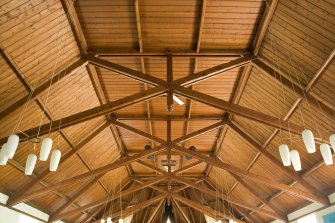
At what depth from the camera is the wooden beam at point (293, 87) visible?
21.9 feet

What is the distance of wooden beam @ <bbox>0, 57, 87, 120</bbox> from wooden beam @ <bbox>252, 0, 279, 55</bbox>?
14.9ft

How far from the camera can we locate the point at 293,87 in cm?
716

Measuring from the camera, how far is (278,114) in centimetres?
852

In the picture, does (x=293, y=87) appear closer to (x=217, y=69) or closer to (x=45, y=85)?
(x=217, y=69)

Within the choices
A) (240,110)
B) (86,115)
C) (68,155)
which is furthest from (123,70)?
(68,155)

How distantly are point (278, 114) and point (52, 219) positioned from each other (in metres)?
10.5

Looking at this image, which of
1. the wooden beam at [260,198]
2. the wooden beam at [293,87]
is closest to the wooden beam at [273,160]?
the wooden beam at [260,198]

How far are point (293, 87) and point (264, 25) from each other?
5.84ft

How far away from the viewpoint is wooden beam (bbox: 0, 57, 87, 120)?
697 centimetres

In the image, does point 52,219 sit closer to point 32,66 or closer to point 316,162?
point 32,66

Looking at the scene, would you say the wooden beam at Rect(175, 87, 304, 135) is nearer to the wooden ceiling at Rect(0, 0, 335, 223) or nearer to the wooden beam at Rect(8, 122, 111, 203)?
the wooden ceiling at Rect(0, 0, 335, 223)

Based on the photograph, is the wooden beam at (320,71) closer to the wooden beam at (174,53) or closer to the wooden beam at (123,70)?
the wooden beam at (174,53)

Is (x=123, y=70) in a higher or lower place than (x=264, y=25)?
lower

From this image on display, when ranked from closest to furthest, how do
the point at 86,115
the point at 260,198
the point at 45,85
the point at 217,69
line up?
1. the point at 86,115
2. the point at 45,85
3. the point at 217,69
4. the point at 260,198
